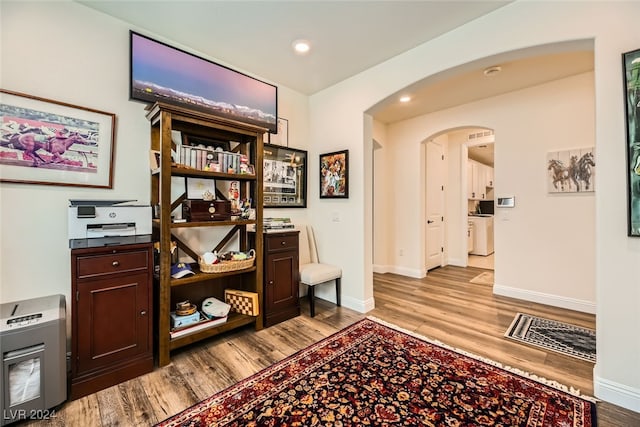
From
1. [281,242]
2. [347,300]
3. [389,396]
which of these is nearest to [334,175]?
[281,242]

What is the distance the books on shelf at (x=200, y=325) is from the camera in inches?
78.7

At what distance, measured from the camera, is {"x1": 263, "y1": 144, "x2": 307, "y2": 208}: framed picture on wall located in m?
3.09

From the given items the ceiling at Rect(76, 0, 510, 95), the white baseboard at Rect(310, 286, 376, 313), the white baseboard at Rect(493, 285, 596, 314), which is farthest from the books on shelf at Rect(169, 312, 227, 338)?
the white baseboard at Rect(493, 285, 596, 314)

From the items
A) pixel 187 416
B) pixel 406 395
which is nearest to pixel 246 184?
pixel 187 416

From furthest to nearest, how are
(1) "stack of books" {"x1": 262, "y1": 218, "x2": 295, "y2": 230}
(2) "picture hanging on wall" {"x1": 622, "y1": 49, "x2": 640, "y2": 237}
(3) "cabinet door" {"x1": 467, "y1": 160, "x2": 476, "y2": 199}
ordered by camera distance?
(3) "cabinet door" {"x1": 467, "y1": 160, "x2": 476, "y2": 199} < (1) "stack of books" {"x1": 262, "y1": 218, "x2": 295, "y2": 230} < (2) "picture hanging on wall" {"x1": 622, "y1": 49, "x2": 640, "y2": 237}

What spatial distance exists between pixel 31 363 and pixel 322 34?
118 inches

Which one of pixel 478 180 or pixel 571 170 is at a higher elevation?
pixel 478 180

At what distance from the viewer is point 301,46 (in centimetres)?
245

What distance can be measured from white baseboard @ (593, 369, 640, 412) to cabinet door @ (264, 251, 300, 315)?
2317mm

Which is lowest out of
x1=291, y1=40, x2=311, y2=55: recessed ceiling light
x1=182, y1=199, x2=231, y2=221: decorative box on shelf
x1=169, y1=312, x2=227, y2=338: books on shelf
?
x1=169, y1=312, x2=227, y2=338: books on shelf

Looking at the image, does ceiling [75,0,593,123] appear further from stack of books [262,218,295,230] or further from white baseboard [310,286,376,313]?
white baseboard [310,286,376,313]

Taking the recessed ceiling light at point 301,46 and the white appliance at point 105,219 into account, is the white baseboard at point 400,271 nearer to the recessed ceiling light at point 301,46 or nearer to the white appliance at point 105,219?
the recessed ceiling light at point 301,46

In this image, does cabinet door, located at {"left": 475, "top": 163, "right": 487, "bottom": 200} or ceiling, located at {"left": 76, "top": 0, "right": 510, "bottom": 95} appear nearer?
ceiling, located at {"left": 76, "top": 0, "right": 510, "bottom": 95}

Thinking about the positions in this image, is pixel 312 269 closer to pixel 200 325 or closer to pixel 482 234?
pixel 200 325
